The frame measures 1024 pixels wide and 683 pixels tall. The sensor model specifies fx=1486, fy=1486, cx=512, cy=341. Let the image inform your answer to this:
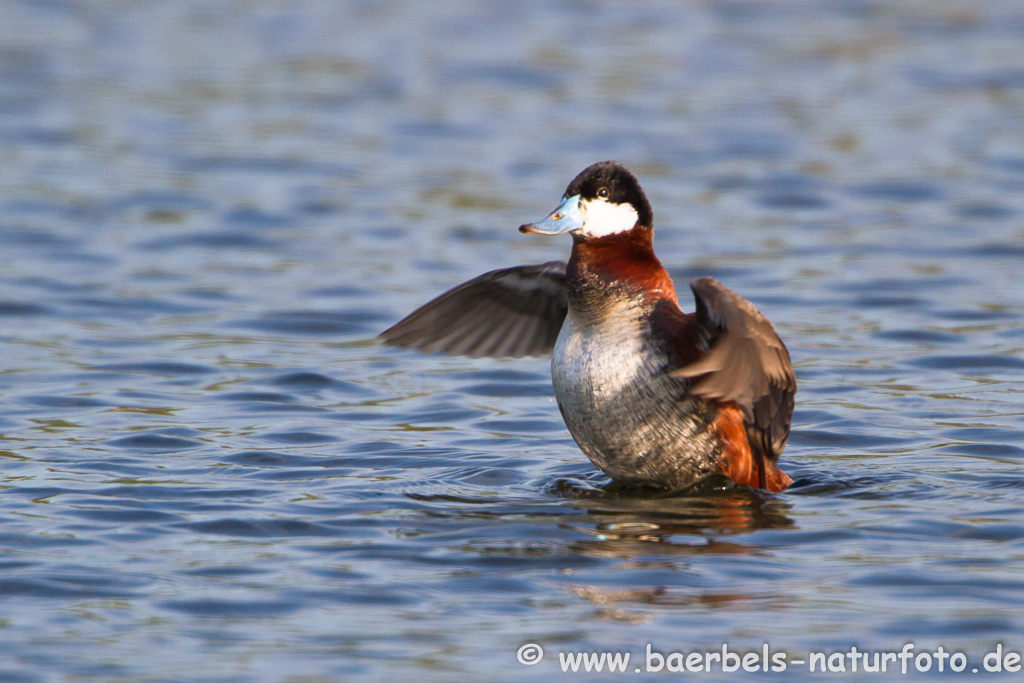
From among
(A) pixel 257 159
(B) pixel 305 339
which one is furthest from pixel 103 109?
(B) pixel 305 339

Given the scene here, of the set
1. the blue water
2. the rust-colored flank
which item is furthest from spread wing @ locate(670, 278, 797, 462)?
the blue water

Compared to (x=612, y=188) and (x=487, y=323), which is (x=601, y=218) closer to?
(x=612, y=188)

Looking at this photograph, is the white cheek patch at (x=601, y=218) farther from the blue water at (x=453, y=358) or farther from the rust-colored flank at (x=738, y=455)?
the blue water at (x=453, y=358)

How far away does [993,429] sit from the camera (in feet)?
24.8

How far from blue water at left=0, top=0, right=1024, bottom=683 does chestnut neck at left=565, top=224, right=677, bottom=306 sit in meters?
0.90

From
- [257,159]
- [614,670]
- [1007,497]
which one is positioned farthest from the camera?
[257,159]

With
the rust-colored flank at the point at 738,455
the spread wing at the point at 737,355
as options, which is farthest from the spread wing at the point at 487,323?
the spread wing at the point at 737,355

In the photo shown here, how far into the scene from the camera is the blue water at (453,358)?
199 inches

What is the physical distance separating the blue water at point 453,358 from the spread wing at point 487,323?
1.50 feet

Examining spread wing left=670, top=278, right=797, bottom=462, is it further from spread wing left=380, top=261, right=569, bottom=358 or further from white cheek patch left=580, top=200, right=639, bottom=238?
spread wing left=380, top=261, right=569, bottom=358

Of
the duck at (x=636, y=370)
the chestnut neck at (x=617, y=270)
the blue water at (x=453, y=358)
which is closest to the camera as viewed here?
the blue water at (x=453, y=358)

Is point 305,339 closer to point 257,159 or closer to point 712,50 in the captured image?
point 257,159

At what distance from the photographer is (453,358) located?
9.36 metres

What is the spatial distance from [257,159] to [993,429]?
8762 mm
